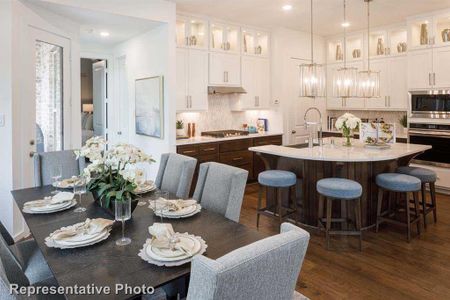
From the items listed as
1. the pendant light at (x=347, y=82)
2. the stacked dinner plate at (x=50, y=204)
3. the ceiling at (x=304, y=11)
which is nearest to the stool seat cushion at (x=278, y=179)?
the pendant light at (x=347, y=82)

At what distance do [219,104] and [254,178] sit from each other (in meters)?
1.55

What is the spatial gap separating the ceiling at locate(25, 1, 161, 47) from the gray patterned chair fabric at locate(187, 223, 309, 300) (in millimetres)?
3804

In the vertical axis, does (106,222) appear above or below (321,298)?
above

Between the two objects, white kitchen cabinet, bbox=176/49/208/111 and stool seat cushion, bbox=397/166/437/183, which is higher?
white kitchen cabinet, bbox=176/49/208/111

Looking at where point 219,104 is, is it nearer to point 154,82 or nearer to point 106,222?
point 154,82

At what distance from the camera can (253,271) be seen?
1036 mm

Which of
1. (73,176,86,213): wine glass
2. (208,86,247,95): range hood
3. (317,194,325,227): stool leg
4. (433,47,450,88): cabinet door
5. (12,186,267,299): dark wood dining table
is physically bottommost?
(317,194,325,227): stool leg

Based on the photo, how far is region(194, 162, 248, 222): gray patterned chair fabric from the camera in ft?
7.25

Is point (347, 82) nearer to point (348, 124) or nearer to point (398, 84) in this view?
point (348, 124)

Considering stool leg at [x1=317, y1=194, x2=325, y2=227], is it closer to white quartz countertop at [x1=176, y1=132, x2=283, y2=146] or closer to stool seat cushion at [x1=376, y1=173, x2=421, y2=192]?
stool seat cushion at [x1=376, y1=173, x2=421, y2=192]

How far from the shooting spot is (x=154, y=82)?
16.5 ft

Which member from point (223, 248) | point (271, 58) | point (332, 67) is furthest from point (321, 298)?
point (332, 67)

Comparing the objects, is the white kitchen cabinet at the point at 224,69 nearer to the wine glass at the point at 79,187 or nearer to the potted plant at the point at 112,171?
the wine glass at the point at 79,187

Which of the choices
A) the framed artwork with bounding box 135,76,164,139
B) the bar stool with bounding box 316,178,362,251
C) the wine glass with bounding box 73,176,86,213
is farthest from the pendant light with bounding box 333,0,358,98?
the wine glass with bounding box 73,176,86,213
